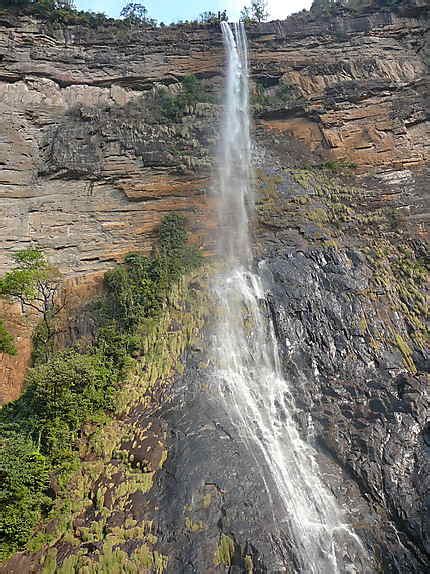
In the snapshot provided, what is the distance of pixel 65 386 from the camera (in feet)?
32.9

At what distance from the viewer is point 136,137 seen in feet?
59.2

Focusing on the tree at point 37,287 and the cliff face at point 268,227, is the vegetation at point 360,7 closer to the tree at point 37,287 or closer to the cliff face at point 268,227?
Answer: the cliff face at point 268,227

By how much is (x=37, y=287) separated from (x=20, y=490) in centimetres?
740

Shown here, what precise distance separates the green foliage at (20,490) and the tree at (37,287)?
486 centimetres

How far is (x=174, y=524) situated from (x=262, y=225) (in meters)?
11.3

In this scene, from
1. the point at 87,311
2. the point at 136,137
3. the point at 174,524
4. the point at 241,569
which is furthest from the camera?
the point at 136,137

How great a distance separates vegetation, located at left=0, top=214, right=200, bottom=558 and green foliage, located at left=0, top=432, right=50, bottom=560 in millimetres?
17

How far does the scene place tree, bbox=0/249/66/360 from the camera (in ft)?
43.2

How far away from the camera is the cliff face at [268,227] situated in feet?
27.7

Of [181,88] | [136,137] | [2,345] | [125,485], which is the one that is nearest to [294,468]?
[125,485]

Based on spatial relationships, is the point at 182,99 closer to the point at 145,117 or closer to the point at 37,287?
the point at 145,117

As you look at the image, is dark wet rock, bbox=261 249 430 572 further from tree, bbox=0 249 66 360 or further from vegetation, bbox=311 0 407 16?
vegetation, bbox=311 0 407 16

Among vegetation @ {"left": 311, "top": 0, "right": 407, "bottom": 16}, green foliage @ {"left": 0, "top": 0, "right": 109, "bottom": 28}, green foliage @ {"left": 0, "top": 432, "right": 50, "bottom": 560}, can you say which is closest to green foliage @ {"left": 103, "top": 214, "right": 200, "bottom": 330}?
green foliage @ {"left": 0, "top": 432, "right": 50, "bottom": 560}

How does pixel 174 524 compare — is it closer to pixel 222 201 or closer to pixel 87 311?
pixel 87 311
